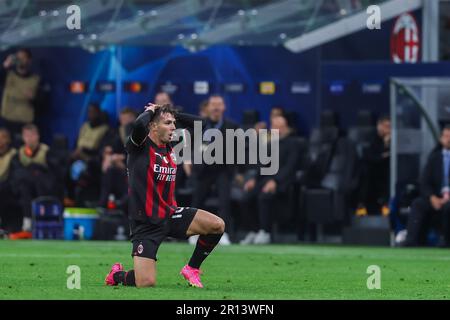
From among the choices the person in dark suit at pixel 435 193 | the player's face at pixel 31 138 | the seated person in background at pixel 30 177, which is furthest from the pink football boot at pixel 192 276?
the player's face at pixel 31 138

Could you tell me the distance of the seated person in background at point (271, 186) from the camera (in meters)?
24.0

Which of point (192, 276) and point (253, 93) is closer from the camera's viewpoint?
point (192, 276)

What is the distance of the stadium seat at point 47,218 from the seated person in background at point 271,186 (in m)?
2.96

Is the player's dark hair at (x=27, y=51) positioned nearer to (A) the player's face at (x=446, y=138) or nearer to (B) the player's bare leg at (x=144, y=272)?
(A) the player's face at (x=446, y=138)

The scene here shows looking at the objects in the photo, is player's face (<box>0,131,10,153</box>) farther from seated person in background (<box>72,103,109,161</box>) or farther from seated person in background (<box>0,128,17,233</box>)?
seated person in background (<box>72,103,109,161</box>)

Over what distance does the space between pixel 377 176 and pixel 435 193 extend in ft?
5.19

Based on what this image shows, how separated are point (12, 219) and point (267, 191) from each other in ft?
14.2

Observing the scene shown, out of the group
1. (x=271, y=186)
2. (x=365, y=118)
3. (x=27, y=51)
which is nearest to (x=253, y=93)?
(x=365, y=118)

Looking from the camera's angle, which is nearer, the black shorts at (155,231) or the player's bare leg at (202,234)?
the black shorts at (155,231)

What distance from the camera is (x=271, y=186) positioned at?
79.0 feet

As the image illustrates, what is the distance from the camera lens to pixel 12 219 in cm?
2553

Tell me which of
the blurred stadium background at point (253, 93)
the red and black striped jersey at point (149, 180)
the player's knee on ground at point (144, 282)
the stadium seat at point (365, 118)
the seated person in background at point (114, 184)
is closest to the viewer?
the player's knee on ground at point (144, 282)

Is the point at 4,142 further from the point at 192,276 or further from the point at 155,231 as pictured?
the point at 192,276
